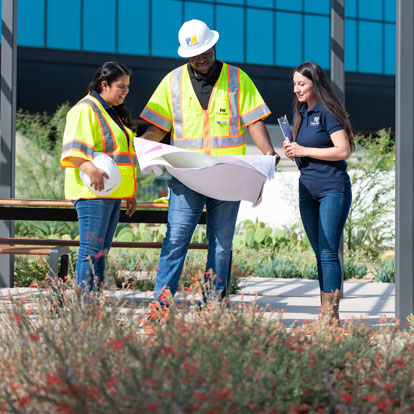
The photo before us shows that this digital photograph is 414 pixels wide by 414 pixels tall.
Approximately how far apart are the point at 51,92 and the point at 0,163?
→ 72.2 feet

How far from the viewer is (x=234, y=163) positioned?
13.8ft

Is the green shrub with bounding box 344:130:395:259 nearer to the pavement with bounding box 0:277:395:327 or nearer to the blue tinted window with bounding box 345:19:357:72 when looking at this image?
the pavement with bounding box 0:277:395:327

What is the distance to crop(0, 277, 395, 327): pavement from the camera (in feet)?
18.0

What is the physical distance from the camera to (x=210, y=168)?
418 centimetres

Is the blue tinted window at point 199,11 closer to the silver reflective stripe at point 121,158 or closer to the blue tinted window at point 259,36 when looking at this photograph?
the blue tinted window at point 259,36

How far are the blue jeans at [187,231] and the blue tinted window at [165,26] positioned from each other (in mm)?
26310

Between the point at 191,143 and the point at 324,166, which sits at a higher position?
the point at 191,143

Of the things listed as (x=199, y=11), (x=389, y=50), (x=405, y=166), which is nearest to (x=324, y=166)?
(x=405, y=166)

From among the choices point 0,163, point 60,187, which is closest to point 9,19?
point 0,163

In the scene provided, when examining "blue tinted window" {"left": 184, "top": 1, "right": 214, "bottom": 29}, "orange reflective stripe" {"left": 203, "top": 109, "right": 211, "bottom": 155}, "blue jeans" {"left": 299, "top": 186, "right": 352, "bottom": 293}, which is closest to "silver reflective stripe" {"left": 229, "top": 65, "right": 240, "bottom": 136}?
"orange reflective stripe" {"left": 203, "top": 109, "right": 211, "bottom": 155}

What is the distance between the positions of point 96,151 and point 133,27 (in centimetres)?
2721

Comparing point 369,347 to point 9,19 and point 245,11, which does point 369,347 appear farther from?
point 245,11

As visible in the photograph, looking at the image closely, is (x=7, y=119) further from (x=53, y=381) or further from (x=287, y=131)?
(x=53, y=381)

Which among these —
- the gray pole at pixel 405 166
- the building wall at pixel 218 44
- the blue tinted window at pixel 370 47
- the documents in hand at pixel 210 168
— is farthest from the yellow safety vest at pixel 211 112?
the blue tinted window at pixel 370 47
